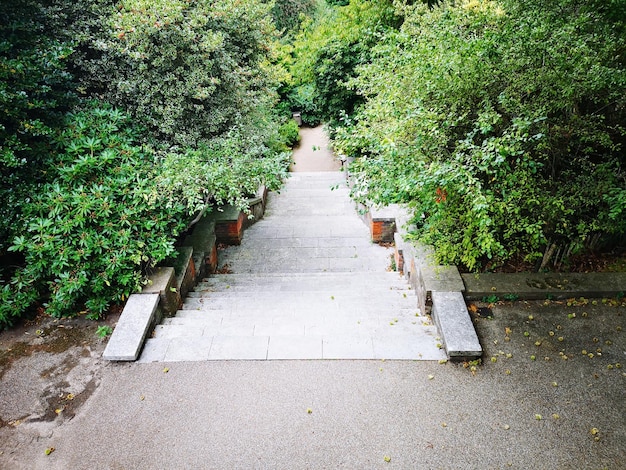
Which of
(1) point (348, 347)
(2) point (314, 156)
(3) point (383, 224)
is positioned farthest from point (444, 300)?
(2) point (314, 156)

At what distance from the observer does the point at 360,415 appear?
3.61 m

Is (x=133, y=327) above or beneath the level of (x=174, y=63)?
beneath

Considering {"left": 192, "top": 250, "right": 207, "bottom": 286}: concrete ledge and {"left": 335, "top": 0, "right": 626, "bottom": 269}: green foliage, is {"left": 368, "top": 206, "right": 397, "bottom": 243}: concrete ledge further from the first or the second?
{"left": 192, "top": 250, "right": 207, "bottom": 286}: concrete ledge

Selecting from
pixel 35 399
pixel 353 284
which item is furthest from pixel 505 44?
pixel 35 399

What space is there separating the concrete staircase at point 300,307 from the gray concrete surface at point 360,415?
19cm

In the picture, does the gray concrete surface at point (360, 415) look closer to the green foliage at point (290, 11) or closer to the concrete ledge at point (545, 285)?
the concrete ledge at point (545, 285)

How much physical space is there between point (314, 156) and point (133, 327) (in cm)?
1190

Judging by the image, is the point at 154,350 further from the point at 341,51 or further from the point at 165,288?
the point at 341,51

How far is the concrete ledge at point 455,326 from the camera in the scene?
4094mm

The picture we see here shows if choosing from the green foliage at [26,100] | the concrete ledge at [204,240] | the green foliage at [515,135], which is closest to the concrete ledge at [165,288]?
the concrete ledge at [204,240]

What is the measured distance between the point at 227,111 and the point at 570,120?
5257mm

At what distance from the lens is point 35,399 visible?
153 inches

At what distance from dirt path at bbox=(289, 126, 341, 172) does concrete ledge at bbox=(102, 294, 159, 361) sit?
9608 millimetres

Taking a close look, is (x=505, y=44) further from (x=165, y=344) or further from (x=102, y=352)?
(x=102, y=352)
